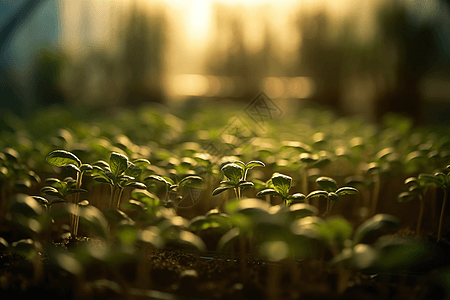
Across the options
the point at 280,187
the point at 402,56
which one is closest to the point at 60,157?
the point at 280,187

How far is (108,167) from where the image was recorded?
887 millimetres

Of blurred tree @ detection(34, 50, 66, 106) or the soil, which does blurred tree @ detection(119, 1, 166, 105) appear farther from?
the soil

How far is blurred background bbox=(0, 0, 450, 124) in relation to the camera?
113 inches

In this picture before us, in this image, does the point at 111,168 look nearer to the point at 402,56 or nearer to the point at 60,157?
the point at 60,157

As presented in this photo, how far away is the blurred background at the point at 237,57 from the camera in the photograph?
2.86 m

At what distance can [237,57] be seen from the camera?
3.86 metres

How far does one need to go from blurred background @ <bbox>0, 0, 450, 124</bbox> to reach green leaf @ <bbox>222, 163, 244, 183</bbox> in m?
2.20

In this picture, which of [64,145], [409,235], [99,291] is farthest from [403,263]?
[64,145]

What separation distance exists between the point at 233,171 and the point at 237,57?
3216 millimetres

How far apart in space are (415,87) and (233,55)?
181 centimetres

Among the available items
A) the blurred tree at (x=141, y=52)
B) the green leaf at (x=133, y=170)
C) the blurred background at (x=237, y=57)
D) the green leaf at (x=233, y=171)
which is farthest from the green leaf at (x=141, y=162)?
the blurred tree at (x=141, y=52)

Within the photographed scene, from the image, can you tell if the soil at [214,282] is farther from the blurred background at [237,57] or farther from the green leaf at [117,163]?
the blurred background at [237,57]

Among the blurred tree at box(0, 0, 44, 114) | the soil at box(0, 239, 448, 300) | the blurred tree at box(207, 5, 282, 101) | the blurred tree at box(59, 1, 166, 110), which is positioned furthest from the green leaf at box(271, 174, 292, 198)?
the blurred tree at box(207, 5, 282, 101)

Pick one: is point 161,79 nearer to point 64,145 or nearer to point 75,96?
point 75,96
